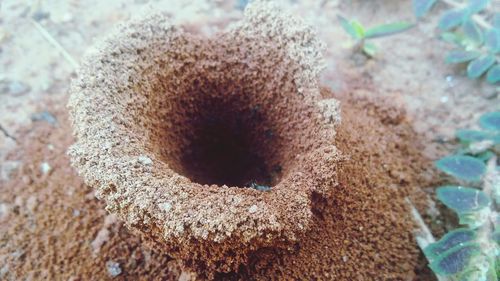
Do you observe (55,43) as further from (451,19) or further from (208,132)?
(451,19)

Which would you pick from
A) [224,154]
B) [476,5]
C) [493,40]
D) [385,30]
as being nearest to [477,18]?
[476,5]

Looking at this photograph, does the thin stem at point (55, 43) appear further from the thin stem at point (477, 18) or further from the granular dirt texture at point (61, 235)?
the thin stem at point (477, 18)

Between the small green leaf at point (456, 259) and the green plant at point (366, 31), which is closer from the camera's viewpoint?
the small green leaf at point (456, 259)

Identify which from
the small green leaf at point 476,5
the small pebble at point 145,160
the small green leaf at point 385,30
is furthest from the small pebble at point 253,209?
the small green leaf at point 476,5

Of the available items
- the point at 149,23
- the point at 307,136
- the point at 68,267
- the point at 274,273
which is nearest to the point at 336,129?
the point at 307,136

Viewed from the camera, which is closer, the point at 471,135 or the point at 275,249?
the point at 275,249

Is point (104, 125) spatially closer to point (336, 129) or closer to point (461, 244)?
point (336, 129)
